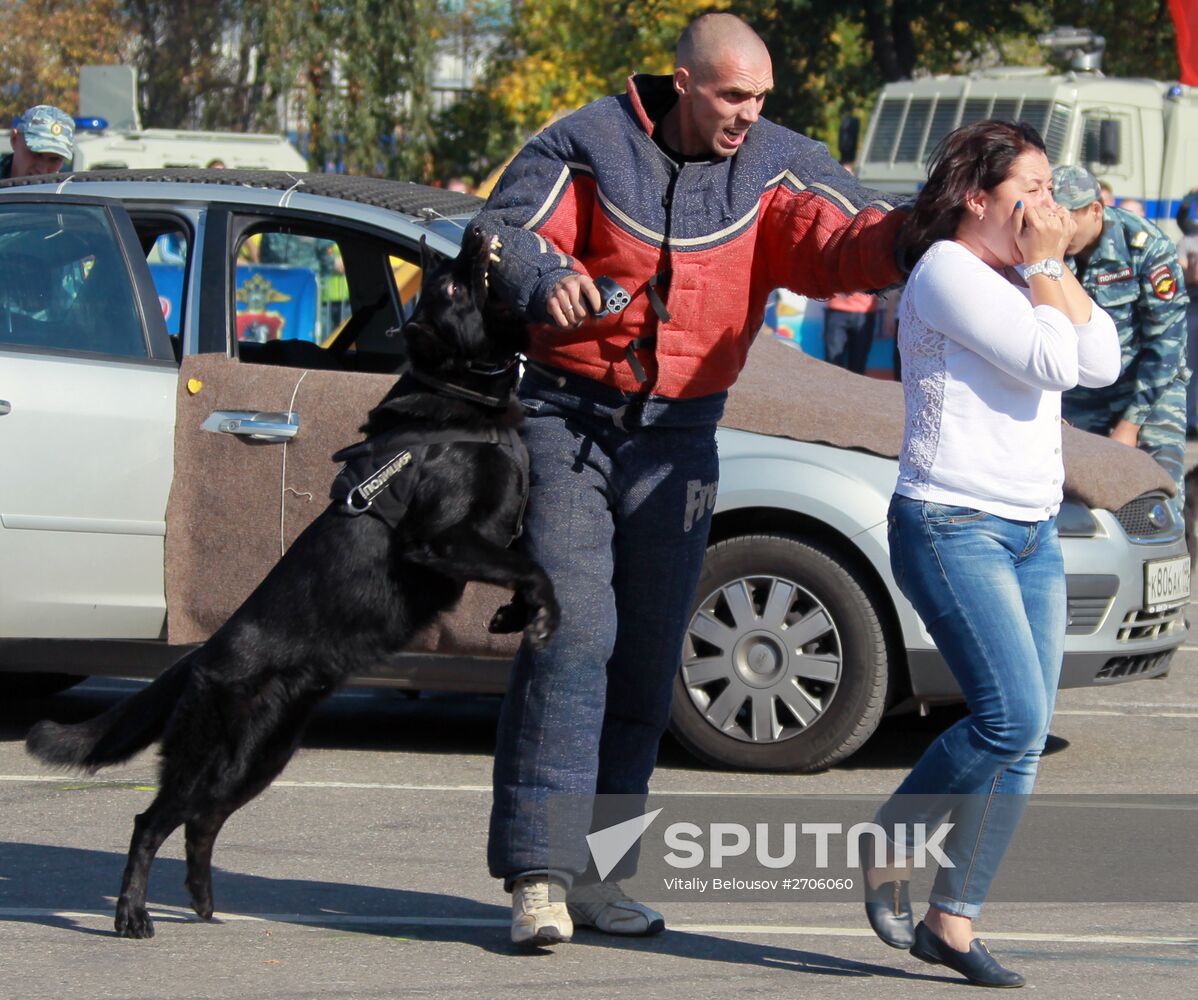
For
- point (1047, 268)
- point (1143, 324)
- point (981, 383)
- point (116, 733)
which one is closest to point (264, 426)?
point (116, 733)

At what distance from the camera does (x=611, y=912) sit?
3.97m

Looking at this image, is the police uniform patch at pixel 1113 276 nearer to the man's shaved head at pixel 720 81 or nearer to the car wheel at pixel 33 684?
the man's shaved head at pixel 720 81

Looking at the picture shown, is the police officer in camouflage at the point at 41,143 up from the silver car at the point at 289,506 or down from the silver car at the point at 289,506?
up

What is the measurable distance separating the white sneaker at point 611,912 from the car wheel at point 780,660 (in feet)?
5.05

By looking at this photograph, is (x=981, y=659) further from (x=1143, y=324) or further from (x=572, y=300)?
(x=1143, y=324)

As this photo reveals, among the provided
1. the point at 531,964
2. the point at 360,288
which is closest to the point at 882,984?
the point at 531,964

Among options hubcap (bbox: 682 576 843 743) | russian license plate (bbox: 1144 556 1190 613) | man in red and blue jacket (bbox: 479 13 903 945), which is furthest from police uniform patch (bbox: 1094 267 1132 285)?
man in red and blue jacket (bbox: 479 13 903 945)

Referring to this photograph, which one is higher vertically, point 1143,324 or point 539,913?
point 1143,324

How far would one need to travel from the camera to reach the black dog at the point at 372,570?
378cm

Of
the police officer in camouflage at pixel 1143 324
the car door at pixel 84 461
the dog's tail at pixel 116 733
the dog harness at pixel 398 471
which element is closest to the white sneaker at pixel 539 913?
the dog harness at pixel 398 471

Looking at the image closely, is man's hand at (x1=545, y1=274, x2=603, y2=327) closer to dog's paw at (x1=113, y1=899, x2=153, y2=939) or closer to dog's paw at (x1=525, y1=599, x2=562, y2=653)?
dog's paw at (x1=525, y1=599, x2=562, y2=653)

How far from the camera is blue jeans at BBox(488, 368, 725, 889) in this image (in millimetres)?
3727

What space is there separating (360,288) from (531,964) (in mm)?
3126

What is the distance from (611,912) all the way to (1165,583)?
8.43ft
